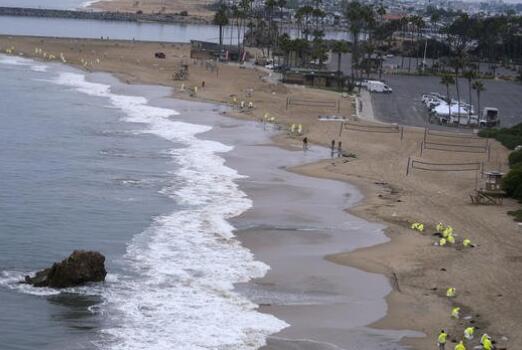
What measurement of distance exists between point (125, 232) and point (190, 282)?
253 inches

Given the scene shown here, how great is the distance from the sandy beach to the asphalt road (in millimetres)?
3457

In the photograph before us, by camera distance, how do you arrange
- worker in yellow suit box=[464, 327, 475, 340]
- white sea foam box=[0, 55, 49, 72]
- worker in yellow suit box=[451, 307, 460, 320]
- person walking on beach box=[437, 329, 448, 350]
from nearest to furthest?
1. person walking on beach box=[437, 329, 448, 350]
2. worker in yellow suit box=[464, 327, 475, 340]
3. worker in yellow suit box=[451, 307, 460, 320]
4. white sea foam box=[0, 55, 49, 72]

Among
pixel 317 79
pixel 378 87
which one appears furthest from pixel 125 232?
pixel 317 79

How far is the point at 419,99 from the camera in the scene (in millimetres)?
83188

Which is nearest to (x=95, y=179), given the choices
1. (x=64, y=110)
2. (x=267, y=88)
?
(x=64, y=110)

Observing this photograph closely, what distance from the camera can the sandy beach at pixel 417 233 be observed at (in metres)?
26.3

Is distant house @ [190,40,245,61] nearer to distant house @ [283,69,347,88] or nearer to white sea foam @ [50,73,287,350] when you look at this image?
distant house @ [283,69,347,88]

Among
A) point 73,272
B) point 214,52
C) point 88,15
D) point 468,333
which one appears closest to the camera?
point 468,333

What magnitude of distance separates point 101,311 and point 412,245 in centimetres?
1291

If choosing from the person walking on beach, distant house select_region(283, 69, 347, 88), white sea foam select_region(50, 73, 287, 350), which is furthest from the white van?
the person walking on beach

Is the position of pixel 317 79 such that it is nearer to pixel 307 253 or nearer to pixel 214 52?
pixel 214 52

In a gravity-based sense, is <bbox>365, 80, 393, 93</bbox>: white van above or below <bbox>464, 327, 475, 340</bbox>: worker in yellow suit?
above

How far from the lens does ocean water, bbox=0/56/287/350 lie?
24.5 m

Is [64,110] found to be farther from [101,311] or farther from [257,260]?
[101,311]
